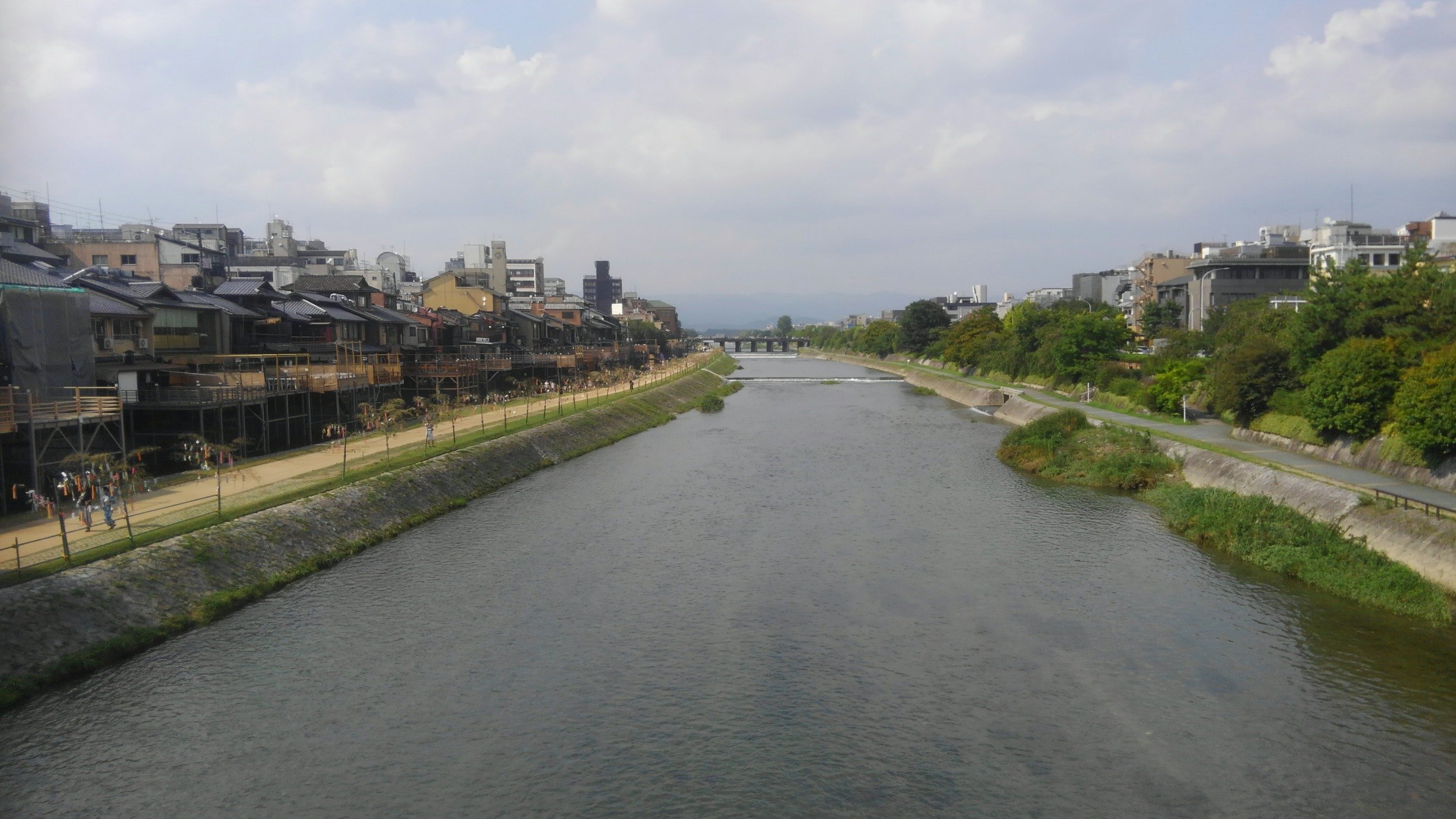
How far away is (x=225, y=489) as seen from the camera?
23969 millimetres

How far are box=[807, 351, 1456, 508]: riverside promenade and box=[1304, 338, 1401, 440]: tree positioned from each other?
127 centimetres

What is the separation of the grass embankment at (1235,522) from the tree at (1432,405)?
3.27 meters

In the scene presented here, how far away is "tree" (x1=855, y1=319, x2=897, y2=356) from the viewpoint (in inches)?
5330

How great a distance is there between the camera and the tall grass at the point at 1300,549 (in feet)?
58.9

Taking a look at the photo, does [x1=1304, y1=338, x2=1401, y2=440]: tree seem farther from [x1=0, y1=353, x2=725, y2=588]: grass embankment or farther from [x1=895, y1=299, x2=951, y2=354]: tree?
[x1=895, y1=299, x2=951, y2=354]: tree

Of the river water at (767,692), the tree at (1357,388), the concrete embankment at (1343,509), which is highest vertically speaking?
the tree at (1357,388)

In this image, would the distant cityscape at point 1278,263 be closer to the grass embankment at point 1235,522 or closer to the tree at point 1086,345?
the tree at point 1086,345

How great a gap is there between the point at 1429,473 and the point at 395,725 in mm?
23992

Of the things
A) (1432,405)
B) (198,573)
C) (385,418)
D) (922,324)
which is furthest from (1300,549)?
(922,324)

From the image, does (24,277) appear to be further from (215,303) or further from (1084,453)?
(1084,453)

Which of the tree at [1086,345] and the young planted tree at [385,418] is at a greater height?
the tree at [1086,345]

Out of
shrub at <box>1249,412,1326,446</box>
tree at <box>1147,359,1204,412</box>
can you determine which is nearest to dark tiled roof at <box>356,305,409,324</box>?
tree at <box>1147,359,1204,412</box>

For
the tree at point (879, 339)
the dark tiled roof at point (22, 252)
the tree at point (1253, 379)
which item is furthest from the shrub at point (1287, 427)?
the tree at point (879, 339)

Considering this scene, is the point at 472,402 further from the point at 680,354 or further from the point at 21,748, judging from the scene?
the point at 680,354
